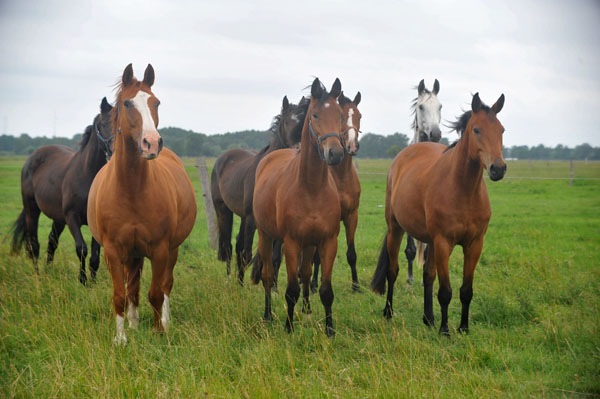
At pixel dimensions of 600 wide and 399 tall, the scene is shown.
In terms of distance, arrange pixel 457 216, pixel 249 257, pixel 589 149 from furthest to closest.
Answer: pixel 589 149 < pixel 249 257 < pixel 457 216

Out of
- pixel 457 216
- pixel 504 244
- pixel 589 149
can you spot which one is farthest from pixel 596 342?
Answer: pixel 589 149

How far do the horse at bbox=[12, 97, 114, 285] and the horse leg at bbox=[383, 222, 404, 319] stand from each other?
366 centimetres

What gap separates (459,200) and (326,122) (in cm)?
149

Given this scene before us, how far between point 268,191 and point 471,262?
2.19 m

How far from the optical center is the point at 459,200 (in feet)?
14.9

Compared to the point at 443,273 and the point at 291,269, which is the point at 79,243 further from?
the point at 443,273

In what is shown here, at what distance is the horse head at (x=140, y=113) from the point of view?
365 cm

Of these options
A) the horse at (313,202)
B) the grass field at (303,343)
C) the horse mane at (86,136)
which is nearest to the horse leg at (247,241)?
the grass field at (303,343)

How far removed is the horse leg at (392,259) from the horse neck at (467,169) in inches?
54.6

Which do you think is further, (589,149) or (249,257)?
(589,149)

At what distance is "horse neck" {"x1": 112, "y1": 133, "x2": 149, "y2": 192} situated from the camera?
4.10 m

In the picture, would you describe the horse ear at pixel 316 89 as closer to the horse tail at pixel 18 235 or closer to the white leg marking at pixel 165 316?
the white leg marking at pixel 165 316

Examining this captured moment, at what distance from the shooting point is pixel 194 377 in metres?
3.33

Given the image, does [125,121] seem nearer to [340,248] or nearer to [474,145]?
[474,145]
